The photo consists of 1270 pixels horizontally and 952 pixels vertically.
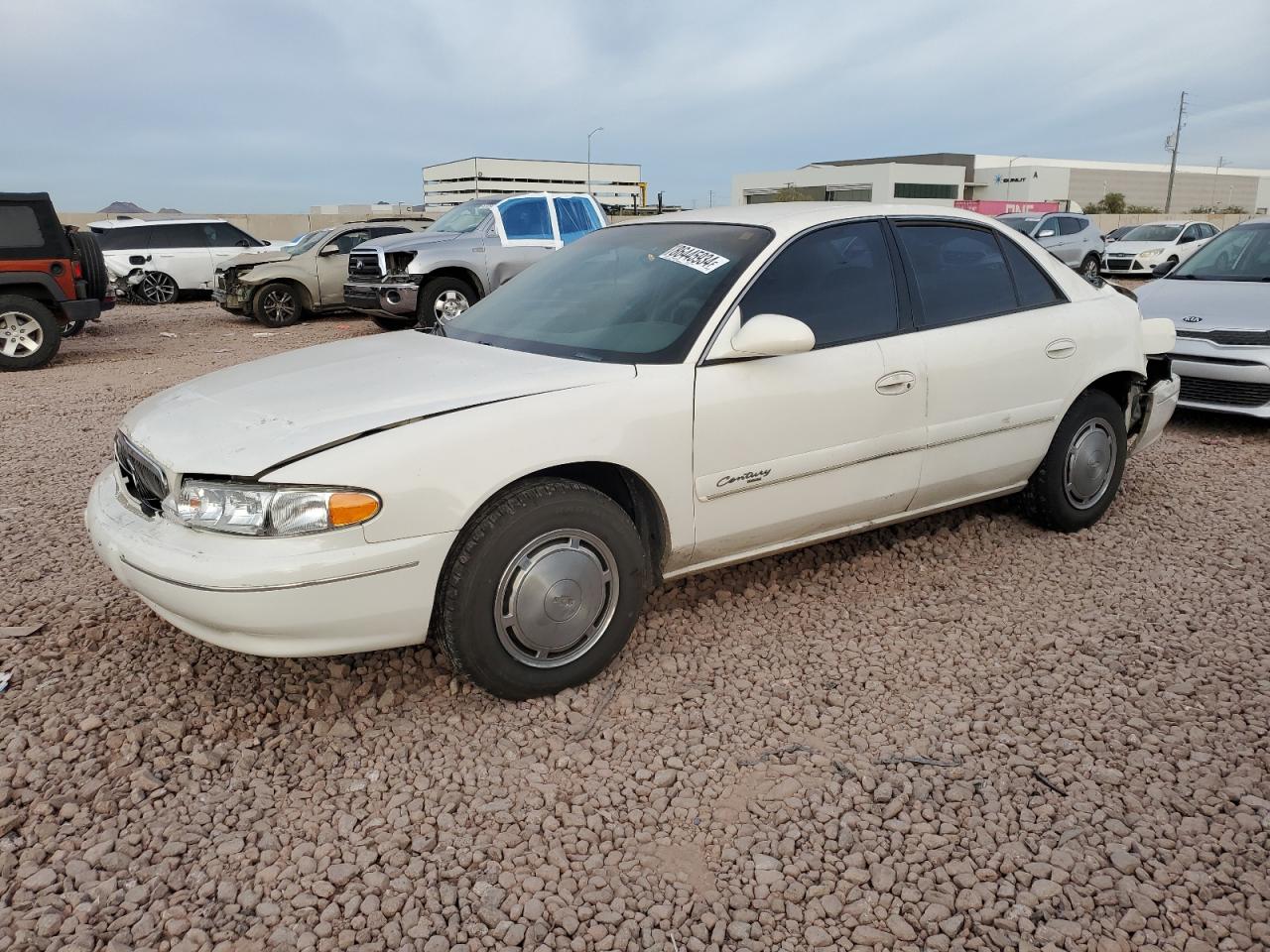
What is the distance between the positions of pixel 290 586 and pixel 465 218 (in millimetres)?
10696

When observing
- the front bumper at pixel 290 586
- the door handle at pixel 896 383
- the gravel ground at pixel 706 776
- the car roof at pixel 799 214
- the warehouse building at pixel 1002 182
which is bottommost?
the gravel ground at pixel 706 776

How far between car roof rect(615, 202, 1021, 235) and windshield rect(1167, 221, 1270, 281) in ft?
14.8

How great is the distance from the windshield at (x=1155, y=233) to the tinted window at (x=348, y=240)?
60.8 ft

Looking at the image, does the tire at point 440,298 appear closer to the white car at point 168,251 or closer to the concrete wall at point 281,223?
the white car at point 168,251

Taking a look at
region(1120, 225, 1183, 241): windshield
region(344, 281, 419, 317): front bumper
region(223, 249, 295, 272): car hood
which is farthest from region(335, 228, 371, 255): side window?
region(1120, 225, 1183, 241): windshield

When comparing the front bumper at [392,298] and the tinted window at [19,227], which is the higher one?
the tinted window at [19,227]

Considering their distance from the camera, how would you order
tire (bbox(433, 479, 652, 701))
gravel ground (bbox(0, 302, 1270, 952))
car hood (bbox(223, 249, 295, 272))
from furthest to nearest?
car hood (bbox(223, 249, 295, 272)) → tire (bbox(433, 479, 652, 701)) → gravel ground (bbox(0, 302, 1270, 952))

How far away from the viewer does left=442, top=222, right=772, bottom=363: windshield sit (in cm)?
339

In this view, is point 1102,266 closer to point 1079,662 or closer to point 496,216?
point 496,216

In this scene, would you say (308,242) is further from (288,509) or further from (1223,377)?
(288,509)

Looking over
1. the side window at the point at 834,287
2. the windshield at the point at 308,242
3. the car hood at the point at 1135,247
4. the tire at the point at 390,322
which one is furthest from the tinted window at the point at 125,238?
the car hood at the point at 1135,247

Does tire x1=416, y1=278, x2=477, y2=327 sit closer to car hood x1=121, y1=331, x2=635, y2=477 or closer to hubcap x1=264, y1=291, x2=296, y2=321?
hubcap x1=264, y1=291, x2=296, y2=321

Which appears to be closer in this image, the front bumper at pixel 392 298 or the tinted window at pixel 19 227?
the tinted window at pixel 19 227

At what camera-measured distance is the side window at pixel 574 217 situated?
12453 millimetres
